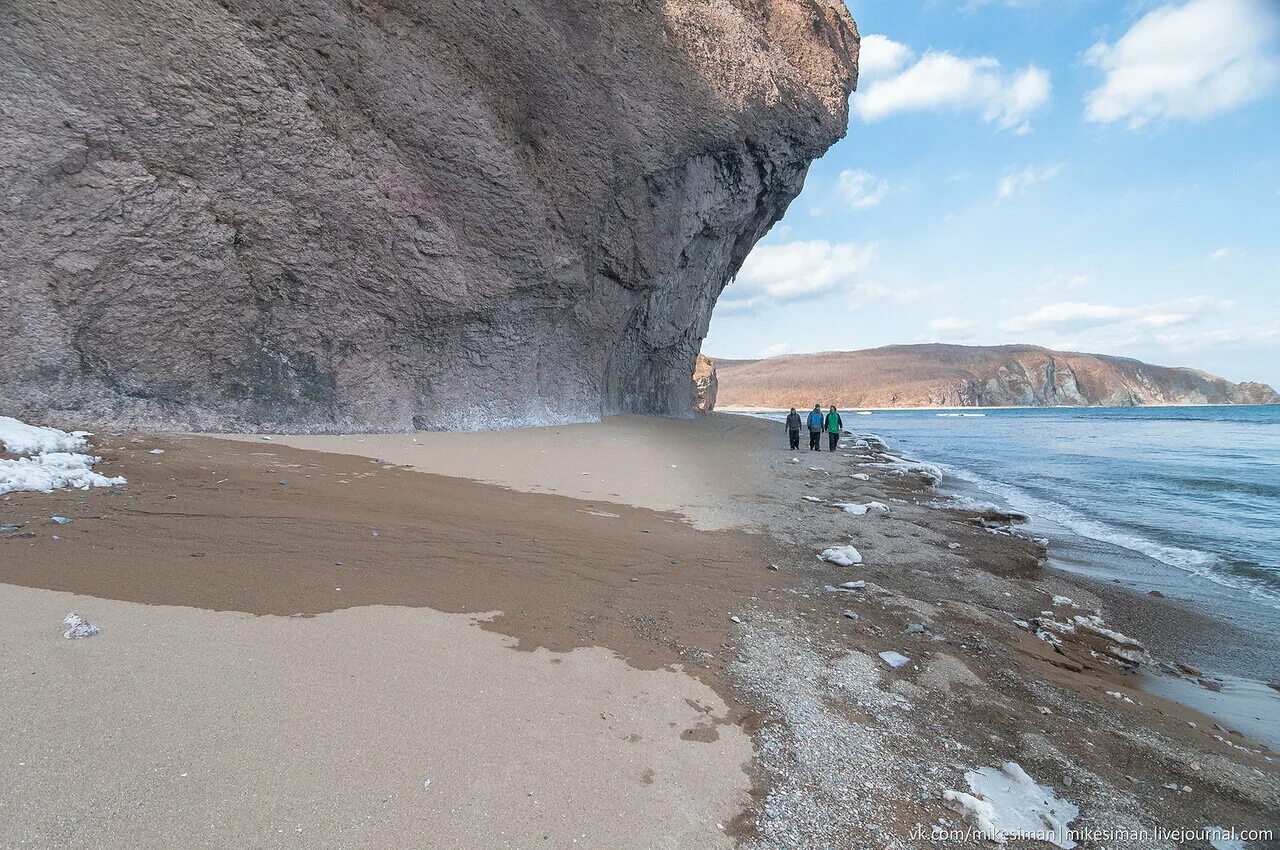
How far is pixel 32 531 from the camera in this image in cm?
368

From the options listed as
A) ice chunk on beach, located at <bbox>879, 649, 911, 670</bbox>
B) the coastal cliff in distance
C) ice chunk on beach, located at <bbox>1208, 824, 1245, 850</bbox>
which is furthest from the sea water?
the coastal cliff in distance

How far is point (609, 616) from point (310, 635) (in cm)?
160

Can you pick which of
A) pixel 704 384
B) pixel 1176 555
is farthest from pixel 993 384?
pixel 1176 555

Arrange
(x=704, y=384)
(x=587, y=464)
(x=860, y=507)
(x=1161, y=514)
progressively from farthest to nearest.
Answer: (x=704, y=384)
(x=1161, y=514)
(x=587, y=464)
(x=860, y=507)

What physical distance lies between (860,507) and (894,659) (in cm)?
488

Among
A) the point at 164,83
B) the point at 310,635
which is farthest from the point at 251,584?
the point at 164,83

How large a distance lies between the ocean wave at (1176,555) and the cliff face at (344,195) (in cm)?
1026

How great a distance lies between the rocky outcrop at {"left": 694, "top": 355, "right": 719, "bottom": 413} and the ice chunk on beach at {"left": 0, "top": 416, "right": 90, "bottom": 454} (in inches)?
1024

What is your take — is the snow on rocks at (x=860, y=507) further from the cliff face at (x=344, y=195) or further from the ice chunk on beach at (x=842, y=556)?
the cliff face at (x=344, y=195)

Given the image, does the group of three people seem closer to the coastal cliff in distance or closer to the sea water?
the sea water

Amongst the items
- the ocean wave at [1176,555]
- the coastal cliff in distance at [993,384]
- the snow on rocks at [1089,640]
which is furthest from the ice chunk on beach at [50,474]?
the coastal cliff in distance at [993,384]

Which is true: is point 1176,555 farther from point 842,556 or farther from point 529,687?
point 529,687

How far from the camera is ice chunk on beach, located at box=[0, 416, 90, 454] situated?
5.36 metres

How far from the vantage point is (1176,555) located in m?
7.25
